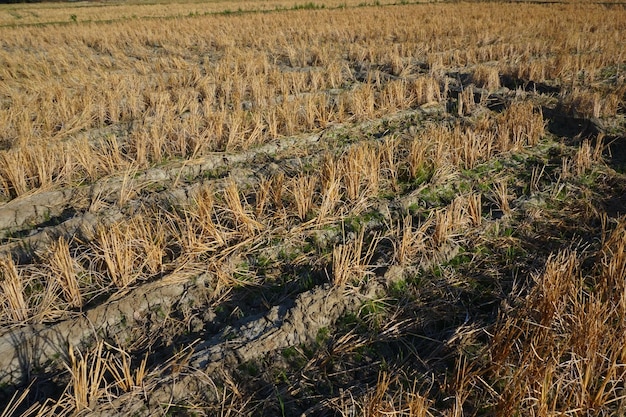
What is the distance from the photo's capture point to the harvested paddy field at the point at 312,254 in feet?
7.49

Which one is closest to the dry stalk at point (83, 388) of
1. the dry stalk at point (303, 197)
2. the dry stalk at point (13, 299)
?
the dry stalk at point (13, 299)

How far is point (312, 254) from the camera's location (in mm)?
3471

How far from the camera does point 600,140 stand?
5117 mm

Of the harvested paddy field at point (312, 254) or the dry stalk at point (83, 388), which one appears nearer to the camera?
the dry stalk at point (83, 388)

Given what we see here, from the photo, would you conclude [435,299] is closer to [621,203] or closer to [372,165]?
[372,165]

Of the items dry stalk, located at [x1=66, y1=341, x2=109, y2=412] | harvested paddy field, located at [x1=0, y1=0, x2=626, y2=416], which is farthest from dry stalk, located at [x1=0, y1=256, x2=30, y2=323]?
dry stalk, located at [x1=66, y1=341, x2=109, y2=412]

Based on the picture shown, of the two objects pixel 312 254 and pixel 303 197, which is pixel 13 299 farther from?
pixel 303 197

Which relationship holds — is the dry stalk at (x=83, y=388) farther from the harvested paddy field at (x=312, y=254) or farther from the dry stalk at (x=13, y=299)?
the dry stalk at (x=13, y=299)

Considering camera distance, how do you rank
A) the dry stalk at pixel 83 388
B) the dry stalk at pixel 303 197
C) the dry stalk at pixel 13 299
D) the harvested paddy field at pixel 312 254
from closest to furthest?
the dry stalk at pixel 83 388 → the harvested paddy field at pixel 312 254 → the dry stalk at pixel 13 299 → the dry stalk at pixel 303 197

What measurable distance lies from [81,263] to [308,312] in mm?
1834

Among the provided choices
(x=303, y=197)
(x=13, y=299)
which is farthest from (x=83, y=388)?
(x=303, y=197)

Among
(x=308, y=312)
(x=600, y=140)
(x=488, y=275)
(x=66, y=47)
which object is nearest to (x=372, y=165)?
(x=488, y=275)

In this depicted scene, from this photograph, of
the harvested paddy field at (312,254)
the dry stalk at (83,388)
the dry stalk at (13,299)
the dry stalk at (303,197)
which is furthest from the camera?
the dry stalk at (303,197)

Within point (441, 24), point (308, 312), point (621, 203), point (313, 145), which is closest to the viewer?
point (308, 312)
